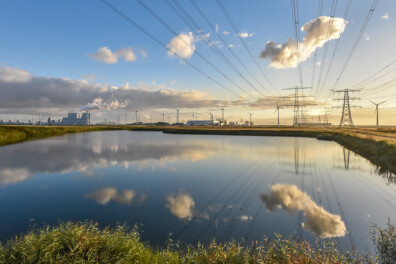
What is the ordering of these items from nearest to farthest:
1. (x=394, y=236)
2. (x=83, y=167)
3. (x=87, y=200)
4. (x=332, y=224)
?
(x=394, y=236), (x=332, y=224), (x=87, y=200), (x=83, y=167)

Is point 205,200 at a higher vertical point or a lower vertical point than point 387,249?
lower

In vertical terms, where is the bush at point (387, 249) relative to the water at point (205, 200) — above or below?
above

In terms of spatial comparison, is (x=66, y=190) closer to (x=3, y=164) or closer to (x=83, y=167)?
(x=83, y=167)

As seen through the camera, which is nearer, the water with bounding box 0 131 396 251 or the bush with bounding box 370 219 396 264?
the bush with bounding box 370 219 396 264

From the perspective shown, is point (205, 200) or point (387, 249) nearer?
point (387, 249)

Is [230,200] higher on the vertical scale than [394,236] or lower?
lower

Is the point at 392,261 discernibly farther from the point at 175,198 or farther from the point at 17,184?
the point at 17,184

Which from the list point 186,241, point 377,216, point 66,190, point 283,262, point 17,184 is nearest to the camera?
point 283,262

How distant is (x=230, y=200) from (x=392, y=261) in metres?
8.81

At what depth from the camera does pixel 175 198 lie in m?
14.9

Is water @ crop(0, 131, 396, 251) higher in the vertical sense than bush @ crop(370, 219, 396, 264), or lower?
lower

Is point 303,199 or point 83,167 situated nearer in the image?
point 303,199

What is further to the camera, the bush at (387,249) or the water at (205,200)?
the water at (205,200)

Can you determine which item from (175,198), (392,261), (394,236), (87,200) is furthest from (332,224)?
(87,200)
